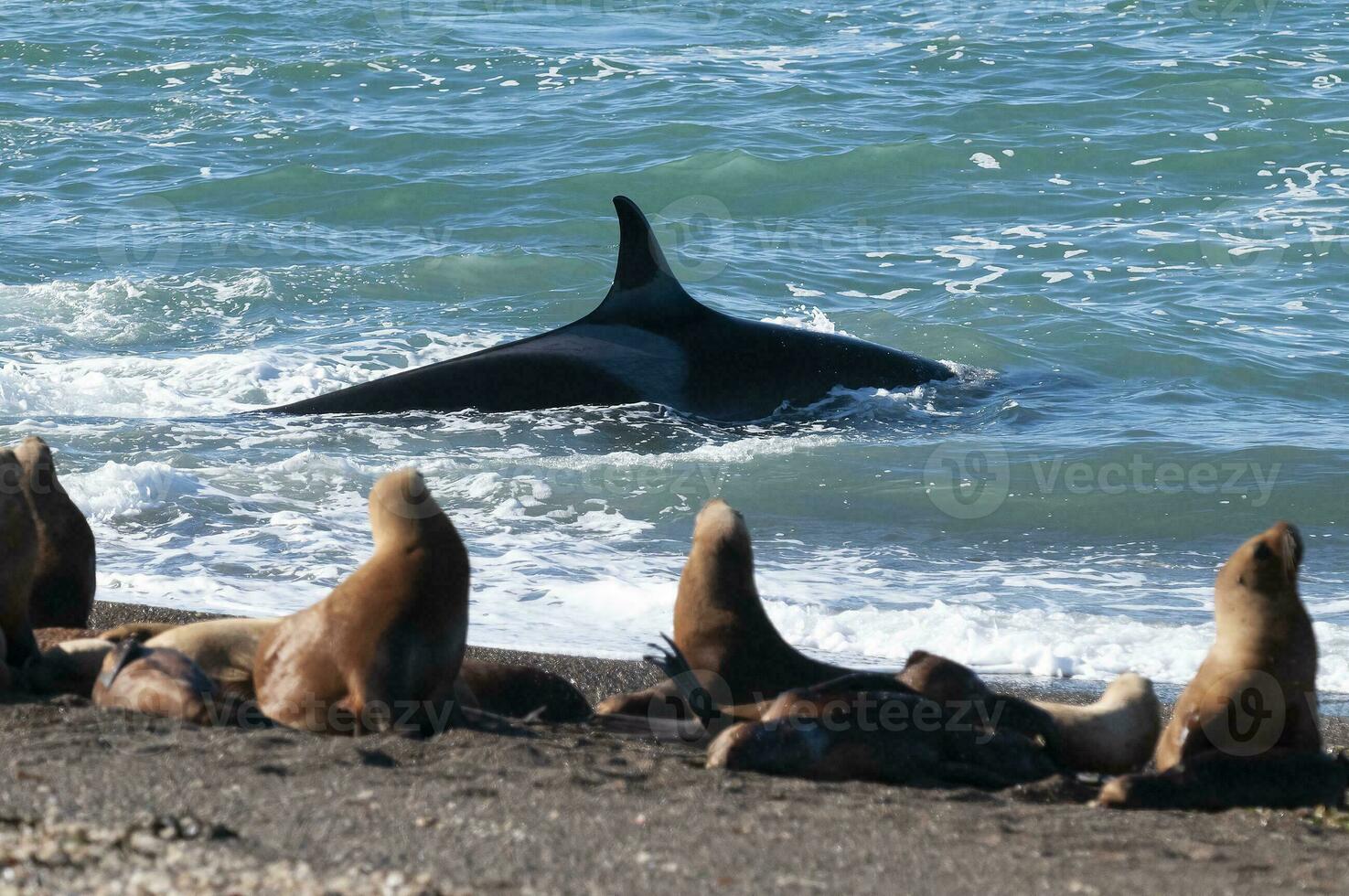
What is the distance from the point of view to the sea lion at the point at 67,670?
4742 millimetres

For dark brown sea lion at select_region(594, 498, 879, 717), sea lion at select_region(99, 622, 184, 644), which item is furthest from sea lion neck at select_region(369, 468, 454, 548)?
sea lion at select_region(99, 622, 184, 644)

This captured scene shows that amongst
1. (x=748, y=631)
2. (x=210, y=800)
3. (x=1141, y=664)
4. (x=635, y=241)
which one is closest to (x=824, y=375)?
(x=635, y=241)

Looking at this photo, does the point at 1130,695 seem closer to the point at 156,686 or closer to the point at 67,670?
the point at 156,686

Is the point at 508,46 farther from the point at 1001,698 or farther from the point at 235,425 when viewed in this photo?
the point at 1001,698

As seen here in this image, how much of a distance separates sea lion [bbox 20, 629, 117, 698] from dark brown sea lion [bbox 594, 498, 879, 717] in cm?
149

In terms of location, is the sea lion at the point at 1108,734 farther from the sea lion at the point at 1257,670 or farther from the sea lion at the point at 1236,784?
the sea lion at the point at 1236,784

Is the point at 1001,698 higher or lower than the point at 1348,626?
higher

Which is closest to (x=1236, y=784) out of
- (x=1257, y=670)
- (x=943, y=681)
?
(x=1257, y=670)

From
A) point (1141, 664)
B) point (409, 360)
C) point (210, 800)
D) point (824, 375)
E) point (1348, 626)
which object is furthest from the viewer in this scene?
point (409, 360)

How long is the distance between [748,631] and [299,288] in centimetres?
1135

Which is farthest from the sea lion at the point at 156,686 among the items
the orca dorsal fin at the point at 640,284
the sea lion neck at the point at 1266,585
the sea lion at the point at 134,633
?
the orca dorsal fin at the point at 640,284

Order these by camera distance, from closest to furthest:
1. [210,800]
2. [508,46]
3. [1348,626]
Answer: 1. [210,800]
2. [1348,626]
3. [508,46]

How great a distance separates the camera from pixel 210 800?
357cm

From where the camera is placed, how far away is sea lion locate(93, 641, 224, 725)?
4.37 meters
